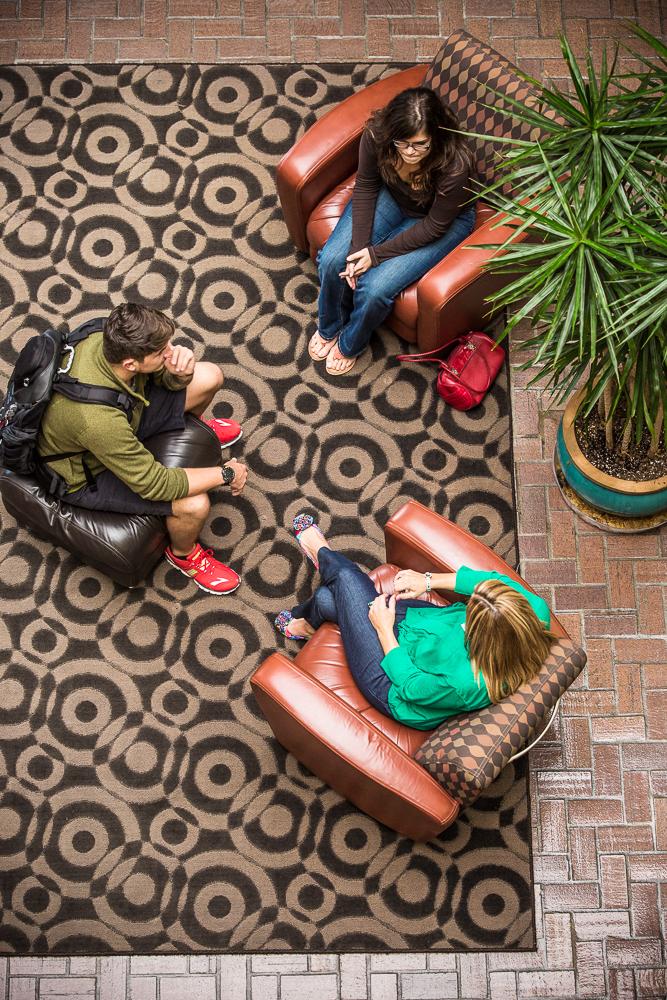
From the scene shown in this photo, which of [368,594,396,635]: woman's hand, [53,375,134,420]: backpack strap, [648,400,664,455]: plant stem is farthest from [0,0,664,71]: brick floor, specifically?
[368,594,396,635]: woman's hand

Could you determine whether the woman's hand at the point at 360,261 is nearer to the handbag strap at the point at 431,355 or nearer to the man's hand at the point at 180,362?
the handbag strap at the point at 431,355

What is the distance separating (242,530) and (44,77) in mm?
2708

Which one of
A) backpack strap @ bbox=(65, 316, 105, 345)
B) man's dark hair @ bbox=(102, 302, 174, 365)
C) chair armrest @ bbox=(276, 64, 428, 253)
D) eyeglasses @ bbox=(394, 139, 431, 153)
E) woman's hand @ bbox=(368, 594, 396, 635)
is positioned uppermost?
eyeglasses @ bbox=(394, 139, 431, 153)

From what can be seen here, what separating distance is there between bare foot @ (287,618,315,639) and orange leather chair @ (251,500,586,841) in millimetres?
377

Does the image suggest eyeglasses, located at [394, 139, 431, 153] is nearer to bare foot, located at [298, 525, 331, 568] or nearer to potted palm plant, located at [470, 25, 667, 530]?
potted palm plant, located at [470, 25, 667, 530]

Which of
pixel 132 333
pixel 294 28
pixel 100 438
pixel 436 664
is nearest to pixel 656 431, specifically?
pixel 436 664

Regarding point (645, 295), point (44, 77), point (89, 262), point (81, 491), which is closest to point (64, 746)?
point (81, 491)

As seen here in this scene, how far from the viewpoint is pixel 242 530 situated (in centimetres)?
437

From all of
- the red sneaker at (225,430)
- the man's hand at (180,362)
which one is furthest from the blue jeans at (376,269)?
the man's hand at (180,362)

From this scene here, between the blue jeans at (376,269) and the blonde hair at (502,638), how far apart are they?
63.9 inches

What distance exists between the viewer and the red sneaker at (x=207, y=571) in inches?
165

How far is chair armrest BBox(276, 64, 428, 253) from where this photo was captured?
4.23 meters

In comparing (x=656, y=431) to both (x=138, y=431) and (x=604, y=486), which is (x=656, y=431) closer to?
(x=604, y=486)

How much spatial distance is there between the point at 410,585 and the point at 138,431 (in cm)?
134
